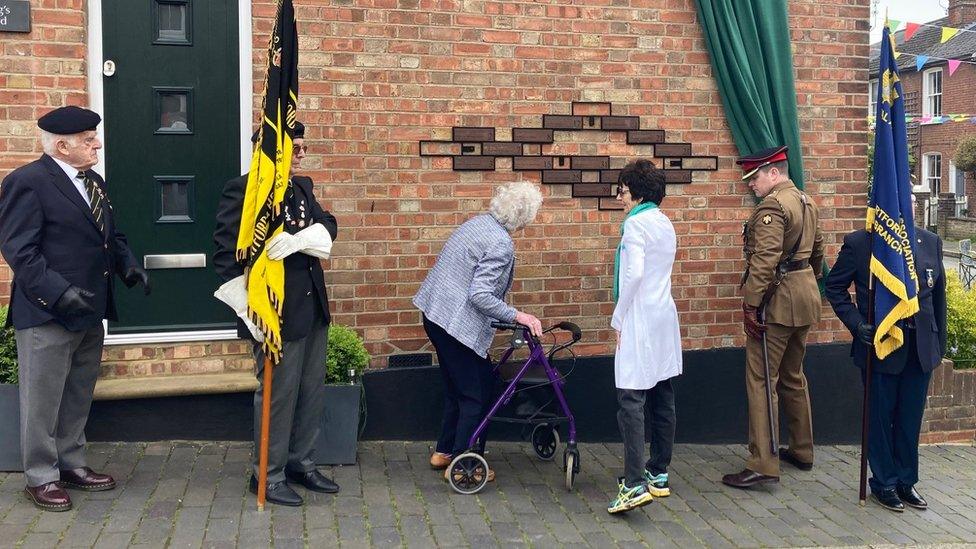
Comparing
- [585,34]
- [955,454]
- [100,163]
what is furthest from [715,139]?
[100,163]

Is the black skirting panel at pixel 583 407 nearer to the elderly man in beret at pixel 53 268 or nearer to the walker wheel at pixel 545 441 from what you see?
the walker wheel at pixel 545 441

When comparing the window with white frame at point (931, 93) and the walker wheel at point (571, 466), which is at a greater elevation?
the window with white frame at point (931, 93)

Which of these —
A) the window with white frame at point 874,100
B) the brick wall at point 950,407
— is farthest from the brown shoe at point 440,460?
the brick wall at point 950,407

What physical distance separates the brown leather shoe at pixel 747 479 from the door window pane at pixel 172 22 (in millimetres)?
4277

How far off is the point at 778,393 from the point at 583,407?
1296mm

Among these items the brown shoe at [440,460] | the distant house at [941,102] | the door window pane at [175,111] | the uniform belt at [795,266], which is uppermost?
the distant house at [941,102]

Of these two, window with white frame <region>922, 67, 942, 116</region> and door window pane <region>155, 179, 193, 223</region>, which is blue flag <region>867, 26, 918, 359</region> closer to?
door window pane <region>155, 179, 193, 223</region>

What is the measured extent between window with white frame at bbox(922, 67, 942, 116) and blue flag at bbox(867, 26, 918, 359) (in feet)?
121

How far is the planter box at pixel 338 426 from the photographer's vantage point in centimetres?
581

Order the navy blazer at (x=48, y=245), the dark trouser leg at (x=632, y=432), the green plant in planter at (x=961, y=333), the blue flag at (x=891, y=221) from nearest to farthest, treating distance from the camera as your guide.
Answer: the navy blazer at (x=48, y=245)
the dark trouser leg at (x=632, y=432)
the blue flag at (x=891, y=221)
the green plant in planter at (x=961, y=333)

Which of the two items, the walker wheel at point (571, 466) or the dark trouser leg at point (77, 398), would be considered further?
the walker wheel at point (571, 466)

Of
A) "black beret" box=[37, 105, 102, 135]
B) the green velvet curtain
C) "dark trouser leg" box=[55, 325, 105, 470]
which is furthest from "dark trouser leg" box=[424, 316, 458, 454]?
the green velvet curtain

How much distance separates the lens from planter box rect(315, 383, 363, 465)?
5809mm

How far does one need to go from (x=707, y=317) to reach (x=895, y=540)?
7.15 feet
